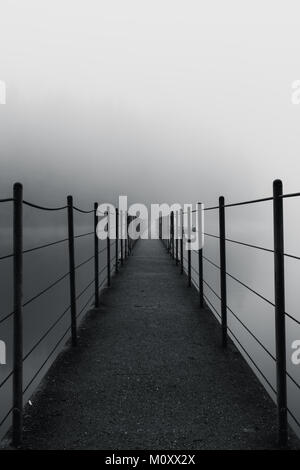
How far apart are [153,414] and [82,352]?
59.9 inches

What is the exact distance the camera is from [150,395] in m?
3.10

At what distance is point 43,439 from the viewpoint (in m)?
2.46

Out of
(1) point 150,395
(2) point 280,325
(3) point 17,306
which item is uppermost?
(3) point 17,306

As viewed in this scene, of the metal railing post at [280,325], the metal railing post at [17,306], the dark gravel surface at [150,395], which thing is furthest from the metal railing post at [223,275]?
the metal railing post at [17,306]

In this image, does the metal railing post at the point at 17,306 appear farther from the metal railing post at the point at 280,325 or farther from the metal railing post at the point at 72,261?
the metal railing post at the point at 72,261

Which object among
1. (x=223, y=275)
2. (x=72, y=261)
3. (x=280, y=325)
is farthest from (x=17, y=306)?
(x=223, y=275)

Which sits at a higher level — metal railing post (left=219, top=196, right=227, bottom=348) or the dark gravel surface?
metal railing post (left=219, top=196, right=227, bottom=348)

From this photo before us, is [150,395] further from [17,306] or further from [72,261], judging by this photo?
[72,261]

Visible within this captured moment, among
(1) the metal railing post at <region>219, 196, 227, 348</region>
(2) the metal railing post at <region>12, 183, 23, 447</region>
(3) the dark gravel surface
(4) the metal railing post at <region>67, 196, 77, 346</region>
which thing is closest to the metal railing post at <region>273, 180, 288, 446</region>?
(3) the dark gravel surface

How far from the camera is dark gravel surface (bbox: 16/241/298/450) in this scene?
2482 mm

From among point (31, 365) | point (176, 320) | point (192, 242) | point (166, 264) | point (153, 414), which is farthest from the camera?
point (31, 365)

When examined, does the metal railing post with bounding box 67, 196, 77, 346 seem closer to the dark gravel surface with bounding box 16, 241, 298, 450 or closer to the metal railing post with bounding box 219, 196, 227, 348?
the dark gravel surface with bounding box 16, 241, 298, 450
